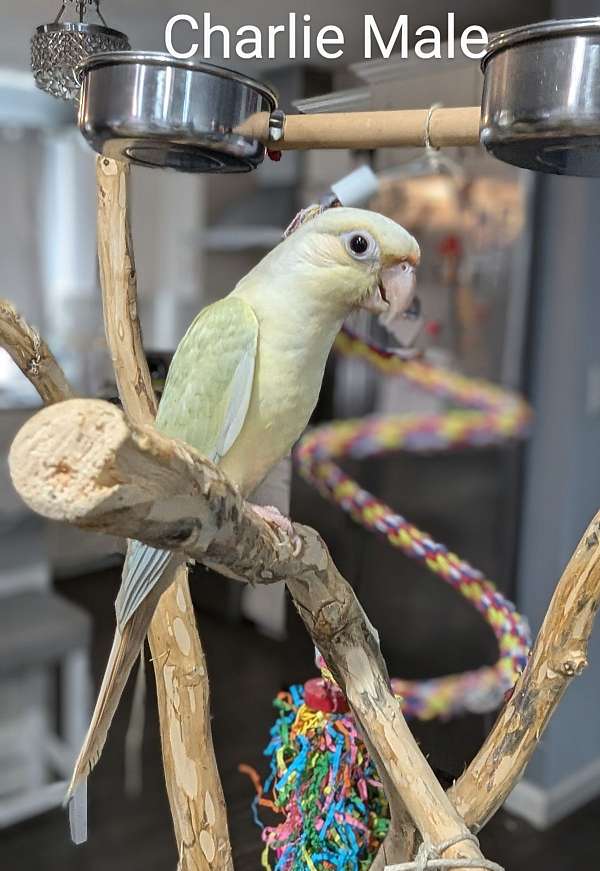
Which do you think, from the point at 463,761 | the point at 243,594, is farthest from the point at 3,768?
the point at 463,761

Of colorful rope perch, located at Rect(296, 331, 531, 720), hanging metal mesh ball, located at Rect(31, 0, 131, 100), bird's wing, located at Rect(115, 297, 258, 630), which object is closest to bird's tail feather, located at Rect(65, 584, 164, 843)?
bird's wing, located at Rect(115, 297, 258, 630)

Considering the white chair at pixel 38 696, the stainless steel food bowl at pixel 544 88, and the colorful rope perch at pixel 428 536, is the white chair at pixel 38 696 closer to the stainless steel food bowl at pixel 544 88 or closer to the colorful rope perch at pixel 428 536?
the colorful rope perch at pixel 428 536

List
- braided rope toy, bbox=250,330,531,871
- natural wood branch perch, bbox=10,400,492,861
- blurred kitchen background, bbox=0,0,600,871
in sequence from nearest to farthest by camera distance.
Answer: natural wood branch perch, bbox=10,400,492,861
braided rope toy, bbox=250,330,531,871
blurred kitchen background, bbox=0,0,600,871

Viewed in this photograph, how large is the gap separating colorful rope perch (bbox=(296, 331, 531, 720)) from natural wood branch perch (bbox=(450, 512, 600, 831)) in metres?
0.12

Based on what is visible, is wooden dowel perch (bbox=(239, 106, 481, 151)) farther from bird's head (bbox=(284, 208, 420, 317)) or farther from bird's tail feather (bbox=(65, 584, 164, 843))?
bird's tail feather (bbox=(65, 584, 164, 843))

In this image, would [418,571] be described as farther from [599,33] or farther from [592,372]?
[599,33]

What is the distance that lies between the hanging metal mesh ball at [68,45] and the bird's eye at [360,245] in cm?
30

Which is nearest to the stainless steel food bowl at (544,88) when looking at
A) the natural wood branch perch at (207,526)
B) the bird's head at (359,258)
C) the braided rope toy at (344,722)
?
the bird's head at (359,258)

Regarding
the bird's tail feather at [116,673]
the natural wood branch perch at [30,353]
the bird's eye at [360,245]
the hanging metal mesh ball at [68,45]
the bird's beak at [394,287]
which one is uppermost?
the hanging metal mesh ball at [68,45]

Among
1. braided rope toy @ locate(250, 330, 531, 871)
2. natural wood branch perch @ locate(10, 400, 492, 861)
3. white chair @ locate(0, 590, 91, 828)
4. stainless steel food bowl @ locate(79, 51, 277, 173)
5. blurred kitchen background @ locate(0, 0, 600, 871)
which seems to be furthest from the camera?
white chair @ locate(0, 590, 91, 828)

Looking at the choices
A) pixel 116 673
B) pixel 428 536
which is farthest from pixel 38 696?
pixel 116 673

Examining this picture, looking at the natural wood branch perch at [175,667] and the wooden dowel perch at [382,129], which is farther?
the natural wood branch perch at [175,667]

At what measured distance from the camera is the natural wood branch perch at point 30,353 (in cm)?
A: 63

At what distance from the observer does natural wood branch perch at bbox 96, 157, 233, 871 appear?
601 millimetres
